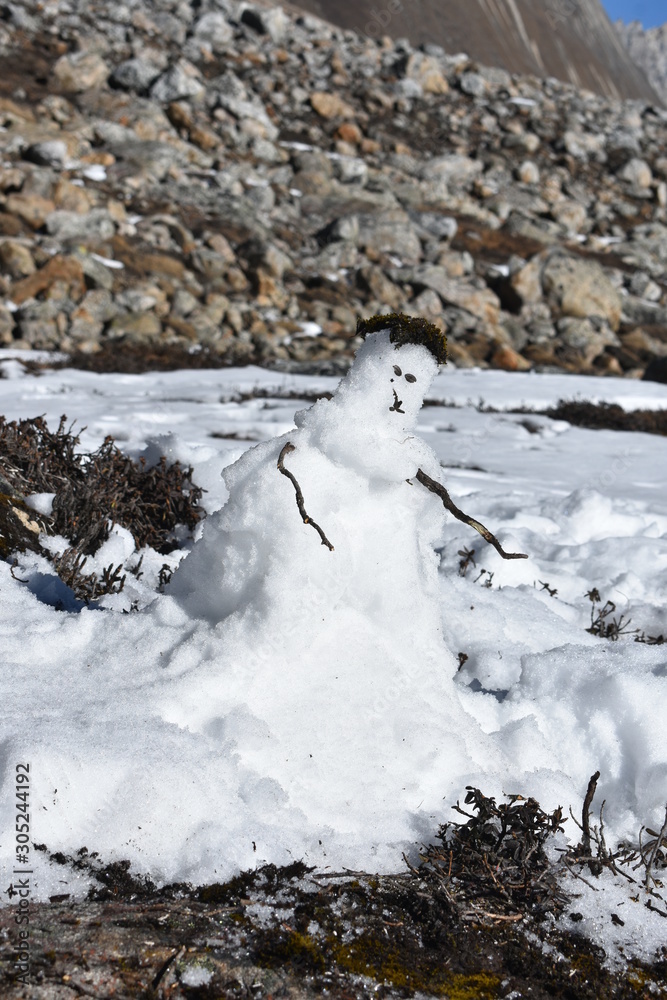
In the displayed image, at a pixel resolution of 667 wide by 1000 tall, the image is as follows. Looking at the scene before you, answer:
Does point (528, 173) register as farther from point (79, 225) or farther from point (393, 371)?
point (393, 371)

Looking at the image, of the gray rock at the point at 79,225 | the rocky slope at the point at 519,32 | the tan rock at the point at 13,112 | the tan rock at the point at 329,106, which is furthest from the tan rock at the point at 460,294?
the rocky slope at the point at 519,32

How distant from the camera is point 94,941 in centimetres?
128

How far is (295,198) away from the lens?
24.9 m

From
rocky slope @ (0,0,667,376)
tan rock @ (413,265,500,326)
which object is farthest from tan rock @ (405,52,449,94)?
tan rock @ (413,265,500,326)

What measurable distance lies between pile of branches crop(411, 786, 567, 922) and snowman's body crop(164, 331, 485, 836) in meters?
0.16

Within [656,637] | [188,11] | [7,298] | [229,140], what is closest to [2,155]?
[7,298]

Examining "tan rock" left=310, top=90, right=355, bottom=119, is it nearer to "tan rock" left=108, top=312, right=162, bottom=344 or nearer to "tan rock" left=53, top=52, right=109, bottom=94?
"tan rock" left=53, top=52, right=109, bottom=94

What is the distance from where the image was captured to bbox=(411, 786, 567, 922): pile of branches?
1490 mm

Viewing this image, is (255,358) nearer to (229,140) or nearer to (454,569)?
(454,569)

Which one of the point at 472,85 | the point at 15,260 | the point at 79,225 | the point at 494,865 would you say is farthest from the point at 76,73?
the point at 494,865

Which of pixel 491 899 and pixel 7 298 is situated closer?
pixel 491 899

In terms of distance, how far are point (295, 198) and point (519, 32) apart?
228 ft

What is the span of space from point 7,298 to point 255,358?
486cm

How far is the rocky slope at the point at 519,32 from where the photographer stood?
196 ft
